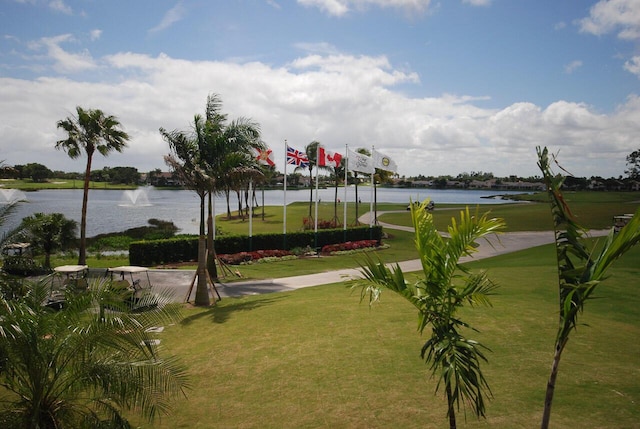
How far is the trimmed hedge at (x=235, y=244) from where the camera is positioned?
89.6 feet

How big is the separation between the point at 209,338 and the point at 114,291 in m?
5.73

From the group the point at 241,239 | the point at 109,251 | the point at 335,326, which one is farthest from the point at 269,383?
the point at 109,251

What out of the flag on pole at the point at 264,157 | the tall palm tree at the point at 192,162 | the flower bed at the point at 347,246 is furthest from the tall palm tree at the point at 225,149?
the flower bed at the point at 347,246

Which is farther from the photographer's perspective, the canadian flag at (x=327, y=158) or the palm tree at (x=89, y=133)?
the canadian flag at (x=327, y=158)

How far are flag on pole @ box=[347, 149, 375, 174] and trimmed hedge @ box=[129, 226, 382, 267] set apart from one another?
516 centimetres

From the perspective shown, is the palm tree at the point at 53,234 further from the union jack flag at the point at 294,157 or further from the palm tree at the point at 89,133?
the union jack flag at the point at 294,157

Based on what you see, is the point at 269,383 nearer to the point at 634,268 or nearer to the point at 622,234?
the point at 622,234

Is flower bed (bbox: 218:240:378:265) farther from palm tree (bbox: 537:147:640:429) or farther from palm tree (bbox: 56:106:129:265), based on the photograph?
palm tree (bbox: 537:147:640:429)

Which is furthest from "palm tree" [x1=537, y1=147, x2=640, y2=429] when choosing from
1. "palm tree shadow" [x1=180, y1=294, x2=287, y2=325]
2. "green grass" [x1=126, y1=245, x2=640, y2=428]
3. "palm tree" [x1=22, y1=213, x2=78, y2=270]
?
"palm tree" [x1=22, y1=213, x2=78, y2=270]

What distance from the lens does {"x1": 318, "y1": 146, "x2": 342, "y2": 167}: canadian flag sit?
3570 cm

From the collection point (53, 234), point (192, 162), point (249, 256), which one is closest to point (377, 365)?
point (192, 162)

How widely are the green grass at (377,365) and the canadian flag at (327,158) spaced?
20.7m

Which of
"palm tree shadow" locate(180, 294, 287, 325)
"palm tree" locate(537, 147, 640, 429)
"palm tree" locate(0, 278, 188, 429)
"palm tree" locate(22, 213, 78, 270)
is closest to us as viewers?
"palm tree" locate(537, 147, 640, 429)

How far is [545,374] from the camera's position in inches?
364
